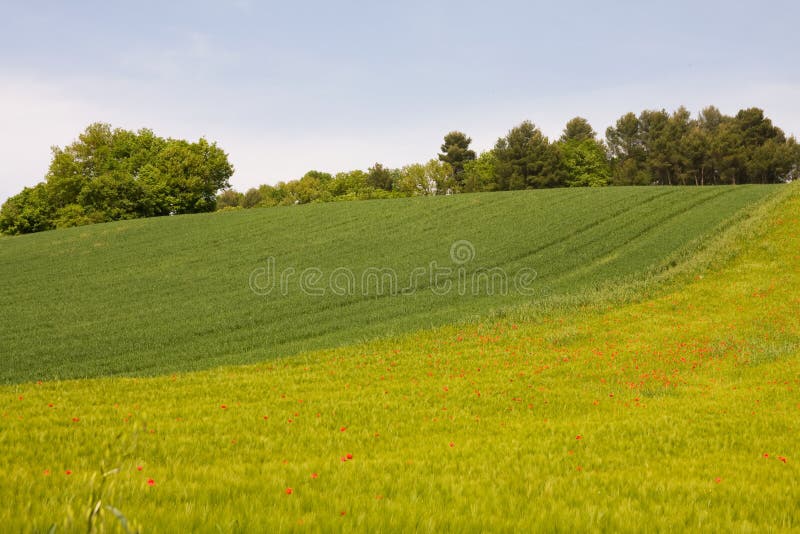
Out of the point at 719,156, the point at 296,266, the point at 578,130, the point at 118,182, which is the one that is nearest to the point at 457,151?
the point at 578,130

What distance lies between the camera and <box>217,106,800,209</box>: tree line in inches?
3413

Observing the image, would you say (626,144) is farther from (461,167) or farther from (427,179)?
(427,179)

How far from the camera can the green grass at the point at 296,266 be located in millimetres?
21438

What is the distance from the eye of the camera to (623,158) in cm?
11031

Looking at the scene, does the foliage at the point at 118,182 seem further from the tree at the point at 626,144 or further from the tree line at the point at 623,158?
the tree at the point at 626,144

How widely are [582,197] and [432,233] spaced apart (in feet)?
59.2

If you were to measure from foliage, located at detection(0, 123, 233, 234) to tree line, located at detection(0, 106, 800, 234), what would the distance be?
150 mm

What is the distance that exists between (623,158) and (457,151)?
3519 cm

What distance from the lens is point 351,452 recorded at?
7145 millimetres

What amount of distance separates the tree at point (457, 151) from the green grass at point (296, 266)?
59.9 metres

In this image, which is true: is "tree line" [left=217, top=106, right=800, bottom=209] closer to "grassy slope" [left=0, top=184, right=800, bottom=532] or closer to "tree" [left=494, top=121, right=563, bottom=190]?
"tree" [left=494, top=121, right=563, bottom=190]

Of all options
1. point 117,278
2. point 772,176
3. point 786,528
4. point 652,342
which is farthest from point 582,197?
point 772,176

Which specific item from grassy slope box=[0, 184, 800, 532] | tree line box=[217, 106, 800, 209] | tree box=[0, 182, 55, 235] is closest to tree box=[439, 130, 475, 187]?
tree line box=[217, 106, 800, 209]

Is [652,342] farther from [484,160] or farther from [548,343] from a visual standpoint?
[484,160]
